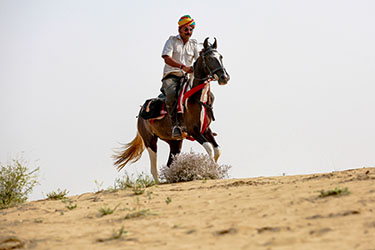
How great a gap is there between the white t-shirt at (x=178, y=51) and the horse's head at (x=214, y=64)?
934 mm

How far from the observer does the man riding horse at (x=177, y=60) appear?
414 inches

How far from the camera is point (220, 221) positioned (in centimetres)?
516

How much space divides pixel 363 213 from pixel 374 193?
35.6 inches

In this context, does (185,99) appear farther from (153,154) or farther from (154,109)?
(153,154)

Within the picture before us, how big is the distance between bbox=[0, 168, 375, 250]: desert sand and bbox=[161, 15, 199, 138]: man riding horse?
3156 millimetres

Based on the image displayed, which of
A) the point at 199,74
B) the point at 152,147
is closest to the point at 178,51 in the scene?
the point at 199,74

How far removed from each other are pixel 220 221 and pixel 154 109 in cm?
623

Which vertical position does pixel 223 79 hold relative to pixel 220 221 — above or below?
above

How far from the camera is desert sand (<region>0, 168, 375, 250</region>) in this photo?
4.35 meters

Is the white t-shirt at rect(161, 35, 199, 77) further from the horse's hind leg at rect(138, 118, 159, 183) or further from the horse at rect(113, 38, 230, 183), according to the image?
the horse's hind leg at rect(138, 118, 159, 183)

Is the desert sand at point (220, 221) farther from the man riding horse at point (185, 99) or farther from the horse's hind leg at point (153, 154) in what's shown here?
the horse's hind leg at point (153, 154)

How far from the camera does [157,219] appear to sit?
18.5 feet

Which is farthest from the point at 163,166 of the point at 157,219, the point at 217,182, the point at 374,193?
the point at 374,193

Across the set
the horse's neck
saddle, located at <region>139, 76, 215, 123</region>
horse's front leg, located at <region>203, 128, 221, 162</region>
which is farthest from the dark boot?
the horse's neck
